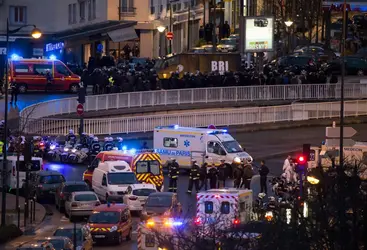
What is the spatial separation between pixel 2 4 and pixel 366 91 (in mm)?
38515

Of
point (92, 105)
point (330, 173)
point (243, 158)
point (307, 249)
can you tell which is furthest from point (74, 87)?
point (307, 249)

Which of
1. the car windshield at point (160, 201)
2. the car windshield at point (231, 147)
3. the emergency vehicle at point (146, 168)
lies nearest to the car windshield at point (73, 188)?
the emergency vehicle at point (146, 168)

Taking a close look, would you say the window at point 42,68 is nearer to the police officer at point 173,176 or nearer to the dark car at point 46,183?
the dark car at point 46,183

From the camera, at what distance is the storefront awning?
276 feet

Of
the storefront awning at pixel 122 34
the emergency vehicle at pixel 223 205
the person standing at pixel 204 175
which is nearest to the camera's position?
the emergency vehicle at pixel 223 205

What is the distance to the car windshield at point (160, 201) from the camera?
36.2 metres

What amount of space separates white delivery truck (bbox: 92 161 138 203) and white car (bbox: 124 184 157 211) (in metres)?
0.93

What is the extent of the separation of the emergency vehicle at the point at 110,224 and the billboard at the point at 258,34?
31.9 metres

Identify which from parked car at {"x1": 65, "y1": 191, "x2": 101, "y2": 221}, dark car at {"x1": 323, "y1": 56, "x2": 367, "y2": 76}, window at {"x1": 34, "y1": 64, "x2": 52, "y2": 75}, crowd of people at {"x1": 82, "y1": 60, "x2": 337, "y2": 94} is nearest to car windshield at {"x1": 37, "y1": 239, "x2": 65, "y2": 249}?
parked car at {"x1": 65, "y1": 191, "x2": 101, "y2": 221}

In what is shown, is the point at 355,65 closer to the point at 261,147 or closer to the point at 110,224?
the point at 261,147

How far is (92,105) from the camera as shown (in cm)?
5603

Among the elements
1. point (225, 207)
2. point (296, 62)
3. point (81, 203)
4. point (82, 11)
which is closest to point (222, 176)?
point (81, 203)

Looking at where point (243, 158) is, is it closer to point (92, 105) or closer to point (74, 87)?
point (92, 105)

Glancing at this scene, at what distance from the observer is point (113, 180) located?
41312 millimetres
